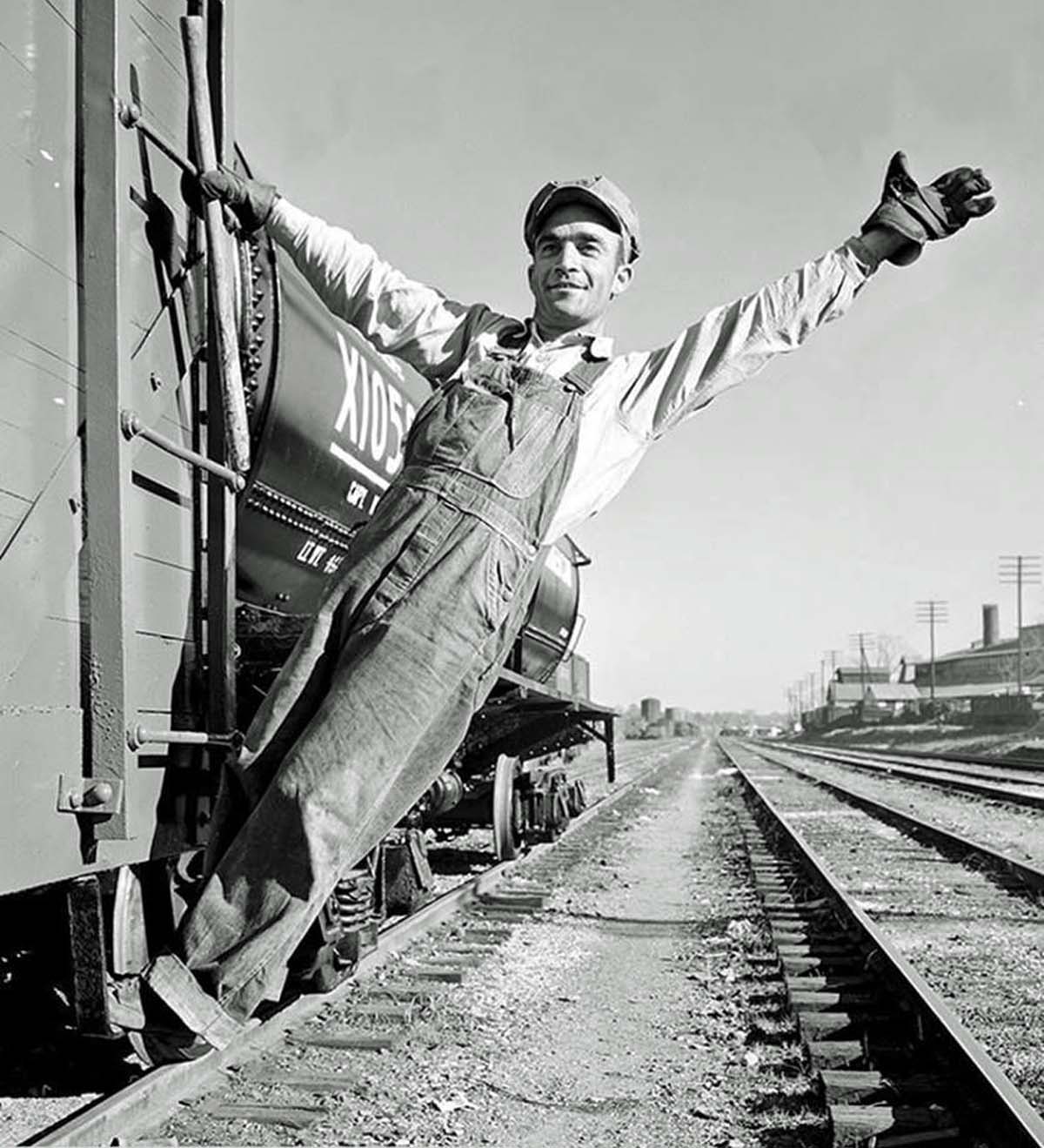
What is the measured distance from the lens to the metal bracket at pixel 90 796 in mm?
2506

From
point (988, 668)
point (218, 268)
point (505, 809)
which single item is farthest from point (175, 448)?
point (988, 668)

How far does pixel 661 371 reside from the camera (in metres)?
2.72

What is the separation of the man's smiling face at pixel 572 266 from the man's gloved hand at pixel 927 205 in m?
0.55

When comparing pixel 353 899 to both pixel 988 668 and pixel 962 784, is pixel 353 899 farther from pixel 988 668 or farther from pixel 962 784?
pixel 988 668

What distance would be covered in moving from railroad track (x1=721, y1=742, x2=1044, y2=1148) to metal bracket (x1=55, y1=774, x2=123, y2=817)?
2.44 meters

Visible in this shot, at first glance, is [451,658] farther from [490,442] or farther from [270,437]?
[270,437]

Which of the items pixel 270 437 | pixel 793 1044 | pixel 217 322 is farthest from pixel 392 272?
pixel 793 1044

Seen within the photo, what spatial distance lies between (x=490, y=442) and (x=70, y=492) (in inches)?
33.5

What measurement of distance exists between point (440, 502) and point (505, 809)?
25.1ft

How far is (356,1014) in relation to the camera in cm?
535

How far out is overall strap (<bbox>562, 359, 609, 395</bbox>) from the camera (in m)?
2.67

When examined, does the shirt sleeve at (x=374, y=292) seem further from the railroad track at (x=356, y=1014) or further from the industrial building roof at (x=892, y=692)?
the industrial building roof at (x=892, y=692)

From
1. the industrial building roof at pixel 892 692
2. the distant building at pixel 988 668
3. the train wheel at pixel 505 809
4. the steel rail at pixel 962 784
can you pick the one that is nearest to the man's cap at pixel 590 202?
the train wheel at pixel 505 809

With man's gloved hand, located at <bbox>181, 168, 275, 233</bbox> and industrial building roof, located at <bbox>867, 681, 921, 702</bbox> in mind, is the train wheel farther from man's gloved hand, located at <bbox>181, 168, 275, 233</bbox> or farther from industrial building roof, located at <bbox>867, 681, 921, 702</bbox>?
industrial building roof, located at <bbox>867, 681, 921, 702</bbox>
